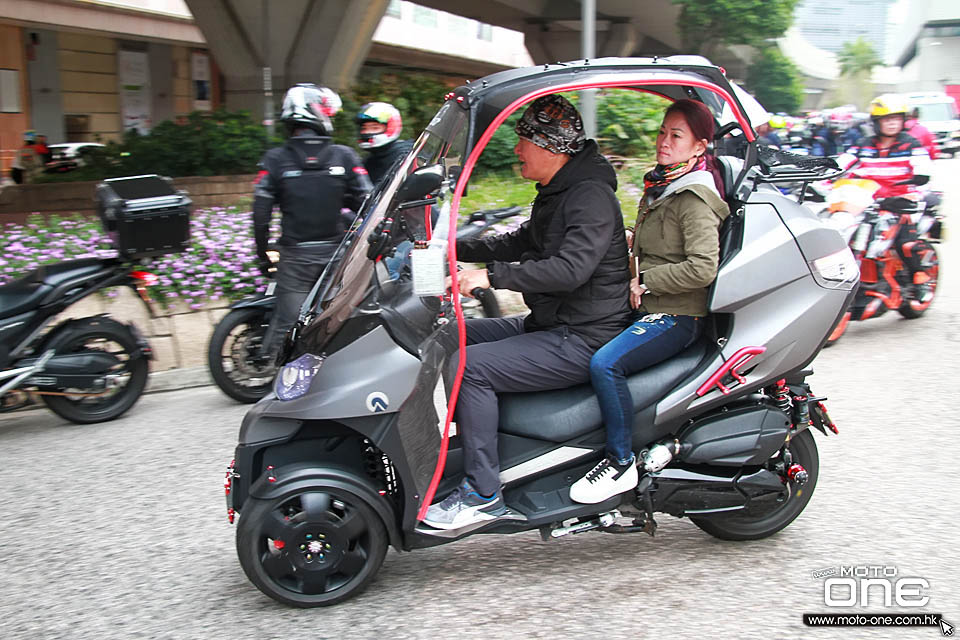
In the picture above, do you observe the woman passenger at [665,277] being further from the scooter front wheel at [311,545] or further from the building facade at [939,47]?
the building facade at [939,47]

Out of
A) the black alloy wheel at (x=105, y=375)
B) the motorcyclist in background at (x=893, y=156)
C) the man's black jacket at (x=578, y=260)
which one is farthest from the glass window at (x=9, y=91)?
the man's black jacket at (x=578, y=260)

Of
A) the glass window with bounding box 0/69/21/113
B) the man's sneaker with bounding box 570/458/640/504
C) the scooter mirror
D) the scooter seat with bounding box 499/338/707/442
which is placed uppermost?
the glass window with bounding box 0/69/21/113

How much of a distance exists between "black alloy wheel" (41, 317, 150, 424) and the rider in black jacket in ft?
10.4

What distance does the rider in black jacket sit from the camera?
3.52 meters

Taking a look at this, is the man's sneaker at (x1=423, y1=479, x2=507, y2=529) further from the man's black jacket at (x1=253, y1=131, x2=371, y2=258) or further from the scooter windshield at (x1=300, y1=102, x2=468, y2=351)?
the man's black jacket at (x1=253, y1=131, x2=371, y2=258)

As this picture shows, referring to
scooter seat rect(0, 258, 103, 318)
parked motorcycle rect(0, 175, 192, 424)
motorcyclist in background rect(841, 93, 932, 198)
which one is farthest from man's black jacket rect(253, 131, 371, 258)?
motorcyclist in background rect(841, 93, 932, 198)

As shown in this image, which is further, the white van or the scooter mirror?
the white van

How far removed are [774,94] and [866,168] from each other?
193ft

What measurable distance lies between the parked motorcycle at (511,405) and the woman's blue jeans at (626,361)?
8 cm

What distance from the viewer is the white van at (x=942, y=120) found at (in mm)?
30633

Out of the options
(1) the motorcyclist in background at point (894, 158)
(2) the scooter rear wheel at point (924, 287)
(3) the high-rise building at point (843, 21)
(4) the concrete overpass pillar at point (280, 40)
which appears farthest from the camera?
(3) the high-rise building at point (843, 21)

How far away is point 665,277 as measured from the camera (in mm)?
3613

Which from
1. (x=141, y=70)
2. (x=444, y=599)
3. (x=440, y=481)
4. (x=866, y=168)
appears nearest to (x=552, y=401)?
(x=440, y=481)

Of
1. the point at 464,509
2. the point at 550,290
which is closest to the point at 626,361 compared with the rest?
the point at 550,290
